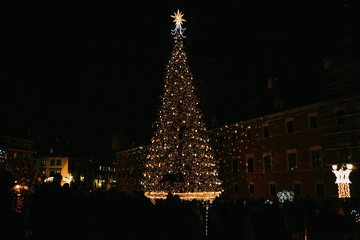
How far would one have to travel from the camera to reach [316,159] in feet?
99.3

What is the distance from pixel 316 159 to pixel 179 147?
14939 mm

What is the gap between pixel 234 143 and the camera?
40.1 m

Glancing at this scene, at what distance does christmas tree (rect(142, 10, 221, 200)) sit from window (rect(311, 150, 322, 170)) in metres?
11.8

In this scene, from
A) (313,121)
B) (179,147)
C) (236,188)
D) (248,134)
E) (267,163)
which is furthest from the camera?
(236,188)

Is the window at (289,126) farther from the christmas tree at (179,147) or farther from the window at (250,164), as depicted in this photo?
the christmas tree at (179,147)

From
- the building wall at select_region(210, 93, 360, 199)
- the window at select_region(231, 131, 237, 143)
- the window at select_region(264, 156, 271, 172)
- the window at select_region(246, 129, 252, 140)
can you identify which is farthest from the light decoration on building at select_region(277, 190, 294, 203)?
the window at select_region(231, 131, 237, 143)

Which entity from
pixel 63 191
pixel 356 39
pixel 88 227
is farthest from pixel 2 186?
pixel 356 39

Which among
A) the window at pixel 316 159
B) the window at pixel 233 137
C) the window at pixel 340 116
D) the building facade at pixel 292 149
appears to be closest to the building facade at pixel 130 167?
the building facade at pixel 292 149

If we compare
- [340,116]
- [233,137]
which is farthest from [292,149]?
[233,137]

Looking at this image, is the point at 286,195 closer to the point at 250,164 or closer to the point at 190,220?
the point at 250,164

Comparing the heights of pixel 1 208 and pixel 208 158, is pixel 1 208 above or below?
below

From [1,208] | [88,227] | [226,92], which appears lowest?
[88,227]

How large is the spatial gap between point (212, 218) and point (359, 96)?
2211 cm

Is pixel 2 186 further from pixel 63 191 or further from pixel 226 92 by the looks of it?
pixel 226 92
